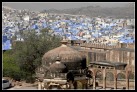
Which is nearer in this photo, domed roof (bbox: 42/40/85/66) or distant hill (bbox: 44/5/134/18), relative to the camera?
domed roof (bbox: 42/40/85/66)

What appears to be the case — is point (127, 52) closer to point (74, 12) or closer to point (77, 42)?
point (77, 42)

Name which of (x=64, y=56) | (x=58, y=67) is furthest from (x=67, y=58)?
(x=58, y=67)

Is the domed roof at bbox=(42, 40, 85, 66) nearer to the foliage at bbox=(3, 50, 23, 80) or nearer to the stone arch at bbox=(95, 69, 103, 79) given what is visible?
the stone arch at bbox=(95, 69, 103, 79)

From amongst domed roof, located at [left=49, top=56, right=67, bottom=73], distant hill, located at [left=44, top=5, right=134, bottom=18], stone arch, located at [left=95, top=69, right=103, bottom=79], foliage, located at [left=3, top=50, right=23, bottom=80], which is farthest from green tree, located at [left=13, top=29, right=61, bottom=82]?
distant hill, located at [left=44, top=5, right=134, bottom=18]

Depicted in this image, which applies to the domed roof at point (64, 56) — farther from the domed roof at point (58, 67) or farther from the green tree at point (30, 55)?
the green tree at point (30, 55)

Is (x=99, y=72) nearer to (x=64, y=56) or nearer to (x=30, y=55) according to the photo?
(x=30, y=55)

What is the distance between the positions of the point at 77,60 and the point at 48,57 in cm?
112

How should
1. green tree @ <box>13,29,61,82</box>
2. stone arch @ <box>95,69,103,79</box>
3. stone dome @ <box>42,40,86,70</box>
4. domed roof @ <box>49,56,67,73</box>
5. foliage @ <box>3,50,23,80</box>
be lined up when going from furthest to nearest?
green tree @ <box>13,29,61,82</box> < foliage @ <box>3,50,23,80</box> < stone arch @ <box>95,69,103,79</box> < stone dome @ <box>42,40,86,70</box> < domed roof @ <box>49,56,67,73</box>

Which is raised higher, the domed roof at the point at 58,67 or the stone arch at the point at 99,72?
the domed roof at the point at 58,67

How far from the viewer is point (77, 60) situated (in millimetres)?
15359

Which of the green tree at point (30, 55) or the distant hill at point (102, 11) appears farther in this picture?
the distant hill at point (102, 11)

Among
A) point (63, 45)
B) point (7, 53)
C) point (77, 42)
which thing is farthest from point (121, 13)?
point (63, 45)

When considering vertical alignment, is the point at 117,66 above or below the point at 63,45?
below

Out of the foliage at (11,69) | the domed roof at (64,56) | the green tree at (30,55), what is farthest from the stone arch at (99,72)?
the domed roof at (64,56)
